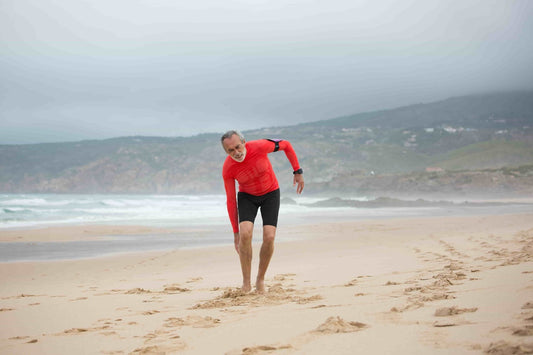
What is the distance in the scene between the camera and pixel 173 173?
117000 mm

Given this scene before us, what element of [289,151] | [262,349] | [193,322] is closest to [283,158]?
[289,151]

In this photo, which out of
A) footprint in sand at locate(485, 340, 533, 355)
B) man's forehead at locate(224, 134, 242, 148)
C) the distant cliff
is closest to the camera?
footprint in sand at locate(485, 340, 533, 355)

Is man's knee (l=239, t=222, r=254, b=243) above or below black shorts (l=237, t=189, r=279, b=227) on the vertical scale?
below

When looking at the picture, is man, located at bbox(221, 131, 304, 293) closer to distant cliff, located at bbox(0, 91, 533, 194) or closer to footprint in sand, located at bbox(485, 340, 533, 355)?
footprint in sand, located at bbox(485, 340, 533, 355)

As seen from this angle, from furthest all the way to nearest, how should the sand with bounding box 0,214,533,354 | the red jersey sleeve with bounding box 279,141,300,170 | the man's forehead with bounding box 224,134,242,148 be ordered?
1. the red jersey sleeve with bounding box 279,141,300,170
2. the man's forehead with bounding box 224,134,242,148
3. the sand with bounding box 0,214,533,354

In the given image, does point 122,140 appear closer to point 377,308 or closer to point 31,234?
point 31,234

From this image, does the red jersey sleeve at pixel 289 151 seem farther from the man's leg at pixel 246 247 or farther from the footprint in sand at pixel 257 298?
the footprint in sand at pixel 257 298

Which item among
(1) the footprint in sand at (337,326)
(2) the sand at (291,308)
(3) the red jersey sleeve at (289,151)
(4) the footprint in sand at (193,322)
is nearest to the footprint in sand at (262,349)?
(2) the sand at (291,308)

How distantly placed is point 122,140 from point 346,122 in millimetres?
74476

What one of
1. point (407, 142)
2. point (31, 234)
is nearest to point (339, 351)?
point (31, 234)

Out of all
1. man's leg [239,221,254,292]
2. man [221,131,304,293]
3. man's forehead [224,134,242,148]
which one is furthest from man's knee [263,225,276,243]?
A: man's forehead [224,134,242,148]

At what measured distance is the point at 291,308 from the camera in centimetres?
378

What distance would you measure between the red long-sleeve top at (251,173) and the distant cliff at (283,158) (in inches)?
3305

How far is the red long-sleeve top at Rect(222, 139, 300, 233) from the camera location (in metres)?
5.02
